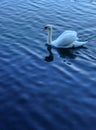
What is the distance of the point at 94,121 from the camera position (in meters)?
13.9

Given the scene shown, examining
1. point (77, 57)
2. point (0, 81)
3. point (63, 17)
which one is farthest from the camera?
point (63, 17)

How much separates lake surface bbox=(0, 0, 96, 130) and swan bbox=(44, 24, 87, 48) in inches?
11.2

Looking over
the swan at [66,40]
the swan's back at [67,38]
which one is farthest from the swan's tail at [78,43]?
the swan's back at [67,38]

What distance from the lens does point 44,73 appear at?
57.2 ft

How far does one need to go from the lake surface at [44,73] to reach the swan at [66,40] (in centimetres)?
28

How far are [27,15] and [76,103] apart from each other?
1151 centimetres

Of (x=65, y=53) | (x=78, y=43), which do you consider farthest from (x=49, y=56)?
(x=78, y=43)

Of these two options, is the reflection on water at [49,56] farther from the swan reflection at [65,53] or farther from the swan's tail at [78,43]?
the swan's tail at [78,43]

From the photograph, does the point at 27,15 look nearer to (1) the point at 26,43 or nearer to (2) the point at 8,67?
(1) the point at 26,43

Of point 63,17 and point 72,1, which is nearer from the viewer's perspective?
point 63,17

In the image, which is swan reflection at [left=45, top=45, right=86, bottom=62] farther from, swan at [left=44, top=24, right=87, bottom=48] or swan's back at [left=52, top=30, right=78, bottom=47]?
swan's back at [left=52, top=30, right=78, bottom=47]

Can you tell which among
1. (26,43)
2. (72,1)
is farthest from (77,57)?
(72,1)

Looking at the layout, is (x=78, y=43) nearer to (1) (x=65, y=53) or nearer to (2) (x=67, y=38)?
(2) (x=67, y=38)

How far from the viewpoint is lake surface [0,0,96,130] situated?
46.2 feet
